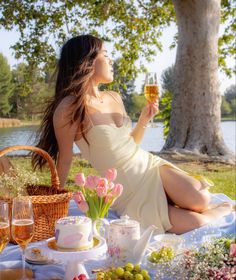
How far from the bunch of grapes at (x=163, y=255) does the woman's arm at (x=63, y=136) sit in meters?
1.34

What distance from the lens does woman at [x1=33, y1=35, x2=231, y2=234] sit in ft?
10.8

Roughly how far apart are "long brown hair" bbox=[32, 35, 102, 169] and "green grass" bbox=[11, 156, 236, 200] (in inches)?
114

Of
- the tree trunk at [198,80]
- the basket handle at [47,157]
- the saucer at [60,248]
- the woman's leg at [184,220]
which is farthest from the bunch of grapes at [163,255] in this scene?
the tree trunk at [198,80]

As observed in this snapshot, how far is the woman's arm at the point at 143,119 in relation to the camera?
3648 millimetres

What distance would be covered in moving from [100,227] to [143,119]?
4.99 feet

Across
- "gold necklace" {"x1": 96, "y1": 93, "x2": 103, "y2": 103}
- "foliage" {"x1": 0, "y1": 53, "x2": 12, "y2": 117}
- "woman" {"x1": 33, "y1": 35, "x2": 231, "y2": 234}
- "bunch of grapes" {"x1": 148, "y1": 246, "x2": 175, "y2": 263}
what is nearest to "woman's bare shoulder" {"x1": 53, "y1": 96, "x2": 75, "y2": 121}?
"woman" {"x1": 33, "y1": 35, "x2": 231, "y2": 234}

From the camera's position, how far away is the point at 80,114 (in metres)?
3.31

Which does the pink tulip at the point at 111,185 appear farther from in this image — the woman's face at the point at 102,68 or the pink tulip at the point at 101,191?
the woman's face at the point at 102,68

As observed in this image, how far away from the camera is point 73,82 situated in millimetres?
3346

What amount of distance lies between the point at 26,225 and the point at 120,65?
12276 mm

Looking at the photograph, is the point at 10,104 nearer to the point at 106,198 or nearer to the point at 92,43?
the point at 92,43

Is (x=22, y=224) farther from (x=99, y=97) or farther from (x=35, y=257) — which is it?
(x=99, y=97)

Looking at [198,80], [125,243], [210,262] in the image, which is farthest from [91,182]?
[198,80]

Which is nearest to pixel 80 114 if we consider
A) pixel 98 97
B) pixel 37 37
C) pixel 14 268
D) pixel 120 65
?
pixel 98 97
